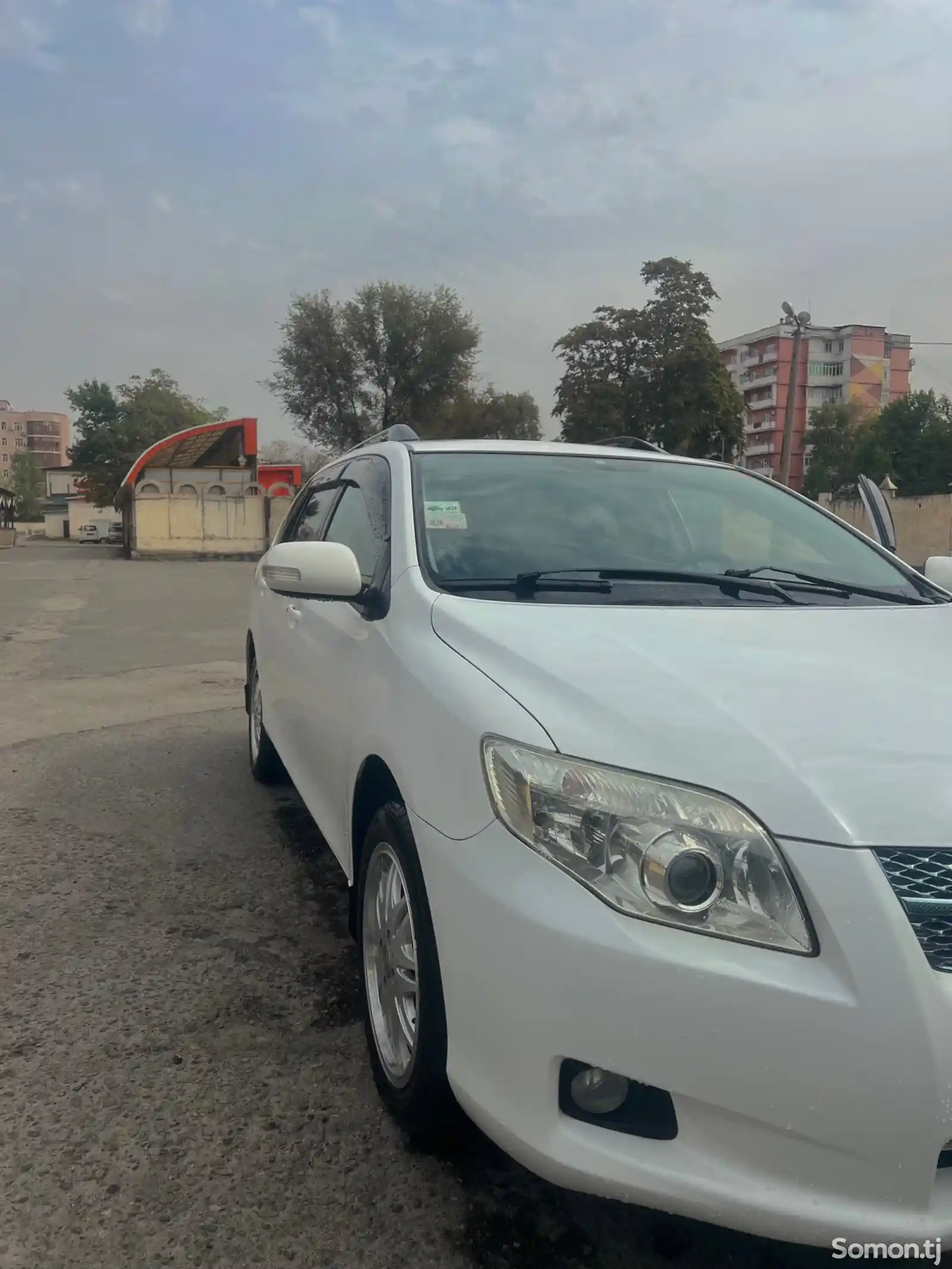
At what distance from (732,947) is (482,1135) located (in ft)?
3.12

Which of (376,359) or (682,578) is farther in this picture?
(376,359)

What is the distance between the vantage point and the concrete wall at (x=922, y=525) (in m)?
28.4

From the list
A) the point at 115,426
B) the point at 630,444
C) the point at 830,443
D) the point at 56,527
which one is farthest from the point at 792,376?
the point at 56,527

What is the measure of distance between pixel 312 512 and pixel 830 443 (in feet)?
→ 295

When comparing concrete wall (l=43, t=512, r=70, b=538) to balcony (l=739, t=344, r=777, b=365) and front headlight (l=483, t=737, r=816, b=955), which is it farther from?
front headlight (l=483, t=737, r=816, b=955)

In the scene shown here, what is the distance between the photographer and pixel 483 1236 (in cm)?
211

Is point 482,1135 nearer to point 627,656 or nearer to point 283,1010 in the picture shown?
point 283,1010

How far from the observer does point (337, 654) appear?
3189mm

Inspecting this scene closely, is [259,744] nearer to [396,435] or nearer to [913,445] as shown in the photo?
[396,435]

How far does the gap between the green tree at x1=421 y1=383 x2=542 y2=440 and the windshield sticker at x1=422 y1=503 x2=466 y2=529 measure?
41870 mm

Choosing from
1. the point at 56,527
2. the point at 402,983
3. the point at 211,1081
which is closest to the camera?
the point at 402,983

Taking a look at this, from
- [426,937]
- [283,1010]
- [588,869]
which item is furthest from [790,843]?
[283,1010]

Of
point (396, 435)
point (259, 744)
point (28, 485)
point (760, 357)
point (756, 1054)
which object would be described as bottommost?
point (28, 485)

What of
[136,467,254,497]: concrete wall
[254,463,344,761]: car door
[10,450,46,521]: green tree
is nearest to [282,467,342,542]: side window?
[254,463,344,761]: car door
